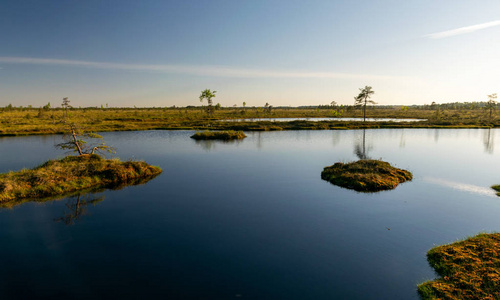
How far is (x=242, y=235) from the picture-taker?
16.9 m

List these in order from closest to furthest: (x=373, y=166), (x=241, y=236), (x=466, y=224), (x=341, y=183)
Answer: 1. (x=241, y=236)
2. (x=466, y=224)
3. (x=341, y=183)
4. (x=373, y=166)

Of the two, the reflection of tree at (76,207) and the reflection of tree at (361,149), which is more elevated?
the reflection of tree at (361,149)

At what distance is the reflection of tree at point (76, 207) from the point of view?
1938cm

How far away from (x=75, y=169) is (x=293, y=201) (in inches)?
867

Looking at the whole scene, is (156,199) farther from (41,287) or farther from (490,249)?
(490,249)

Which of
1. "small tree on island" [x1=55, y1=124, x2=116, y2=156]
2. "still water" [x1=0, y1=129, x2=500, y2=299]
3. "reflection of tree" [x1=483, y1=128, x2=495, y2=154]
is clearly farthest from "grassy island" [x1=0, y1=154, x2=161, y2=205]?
"reflection of tree" [x1=483, y1=128, x2=495, y2=154]

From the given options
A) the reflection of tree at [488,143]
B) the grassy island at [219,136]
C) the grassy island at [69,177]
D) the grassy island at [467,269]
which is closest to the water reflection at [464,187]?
the grassy island at [467,269]

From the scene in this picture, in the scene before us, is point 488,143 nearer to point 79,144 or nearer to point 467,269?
point 467,269

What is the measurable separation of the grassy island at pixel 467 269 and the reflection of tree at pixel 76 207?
71.8 feet

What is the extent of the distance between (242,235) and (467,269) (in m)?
11.5

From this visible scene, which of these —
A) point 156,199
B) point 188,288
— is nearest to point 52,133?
point 156,199

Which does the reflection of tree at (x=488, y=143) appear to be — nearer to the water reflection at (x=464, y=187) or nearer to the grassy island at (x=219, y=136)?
the water reflection at (x=464, y=187)

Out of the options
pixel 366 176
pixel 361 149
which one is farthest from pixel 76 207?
pixel 361 149

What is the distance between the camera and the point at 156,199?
76.9 feet
